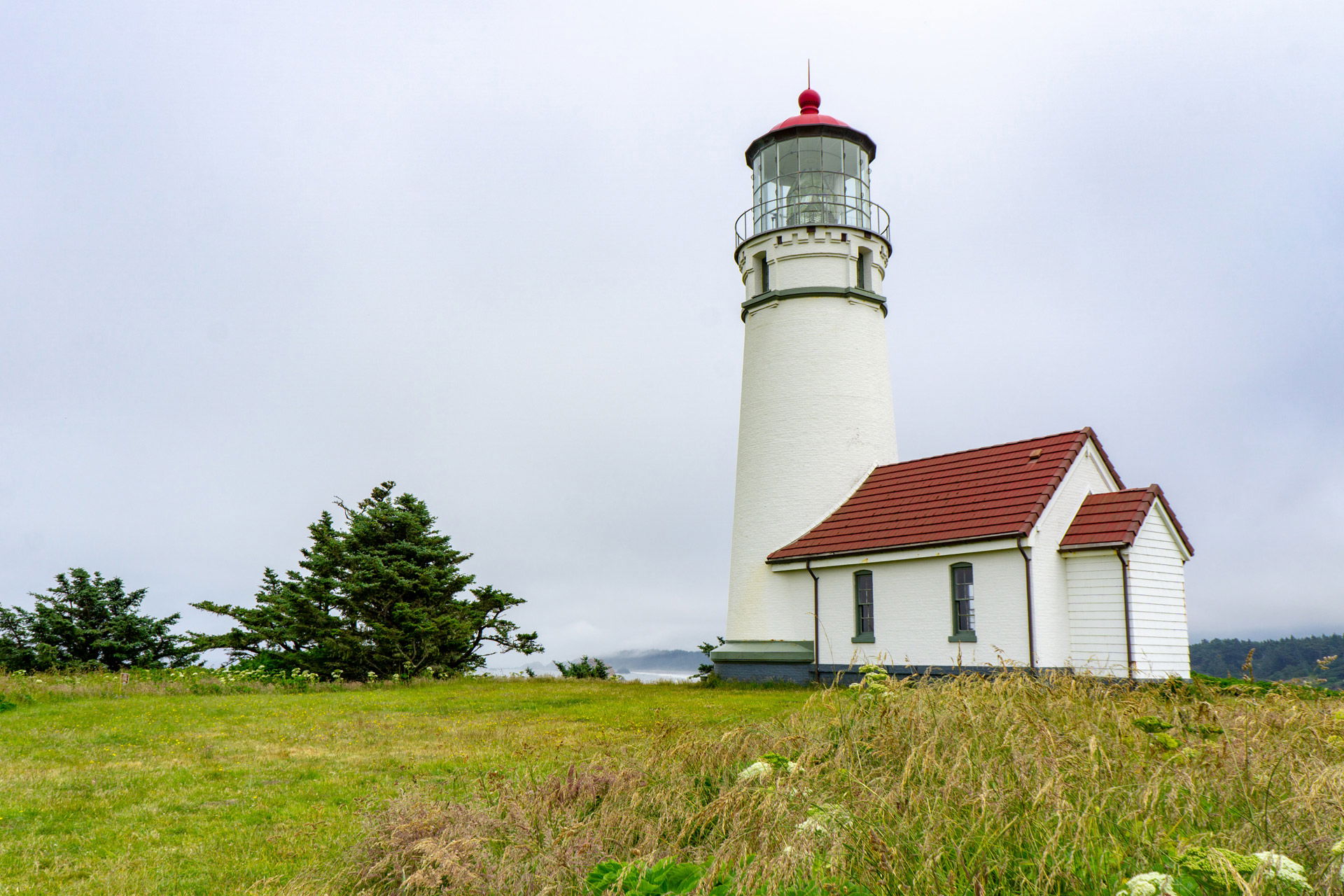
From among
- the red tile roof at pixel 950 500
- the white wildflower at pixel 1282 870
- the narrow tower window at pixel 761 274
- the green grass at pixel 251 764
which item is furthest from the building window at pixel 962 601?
the white wildflower at pixel 1282 870

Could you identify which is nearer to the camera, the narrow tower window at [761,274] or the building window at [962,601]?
the building window at [962,601]

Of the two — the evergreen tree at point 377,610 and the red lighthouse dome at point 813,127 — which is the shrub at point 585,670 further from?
the red lighthouse dome at point 813,127

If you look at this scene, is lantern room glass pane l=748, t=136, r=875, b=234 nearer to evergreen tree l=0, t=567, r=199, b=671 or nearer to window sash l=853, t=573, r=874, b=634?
window sash l=853, t=573, r=874, b=634

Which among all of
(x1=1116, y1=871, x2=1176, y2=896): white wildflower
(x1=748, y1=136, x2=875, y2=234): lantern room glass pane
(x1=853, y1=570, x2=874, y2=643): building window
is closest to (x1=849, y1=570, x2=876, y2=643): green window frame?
(x1=853, y1=570, x2=874, y2=643): building window

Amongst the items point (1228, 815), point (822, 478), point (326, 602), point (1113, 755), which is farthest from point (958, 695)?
point (326, 602)

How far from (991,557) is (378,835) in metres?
14.1

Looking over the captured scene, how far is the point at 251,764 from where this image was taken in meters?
9.89

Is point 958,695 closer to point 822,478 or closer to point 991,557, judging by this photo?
point 991,557

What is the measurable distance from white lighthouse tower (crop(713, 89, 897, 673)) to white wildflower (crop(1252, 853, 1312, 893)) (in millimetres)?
17197

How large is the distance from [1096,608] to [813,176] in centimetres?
1204

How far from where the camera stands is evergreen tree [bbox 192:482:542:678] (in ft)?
81.6

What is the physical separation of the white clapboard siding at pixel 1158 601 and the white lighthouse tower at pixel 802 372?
20.9 feet

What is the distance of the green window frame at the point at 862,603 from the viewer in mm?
19891

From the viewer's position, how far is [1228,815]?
507 centimetres
